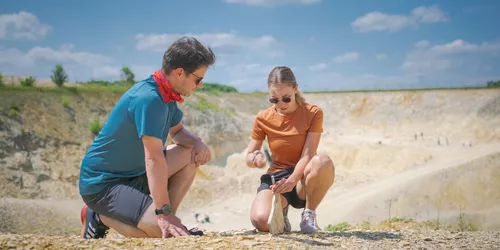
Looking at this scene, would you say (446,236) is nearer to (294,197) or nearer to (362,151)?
(294,197)

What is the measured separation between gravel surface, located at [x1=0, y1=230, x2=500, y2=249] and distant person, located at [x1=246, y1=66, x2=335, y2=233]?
1.13 feet

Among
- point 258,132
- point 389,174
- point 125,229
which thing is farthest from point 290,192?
point 389,174

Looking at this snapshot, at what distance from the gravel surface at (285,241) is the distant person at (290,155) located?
344 mm

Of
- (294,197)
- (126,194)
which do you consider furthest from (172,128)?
(294,197)

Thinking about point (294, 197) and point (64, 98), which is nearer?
point (294, 197)

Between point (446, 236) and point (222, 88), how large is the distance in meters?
49.5

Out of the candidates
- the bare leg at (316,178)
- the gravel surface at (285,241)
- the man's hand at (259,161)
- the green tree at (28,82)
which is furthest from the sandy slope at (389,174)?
the green tree at (28,82)

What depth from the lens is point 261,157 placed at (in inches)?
204

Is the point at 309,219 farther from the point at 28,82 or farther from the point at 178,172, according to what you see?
the point at 28,82

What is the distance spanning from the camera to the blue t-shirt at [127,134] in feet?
14.1

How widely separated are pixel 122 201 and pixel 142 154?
50 cm

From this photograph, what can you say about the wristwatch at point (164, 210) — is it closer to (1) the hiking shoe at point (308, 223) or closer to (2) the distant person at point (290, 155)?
Answer: (2) the distant person at point (290, 155)

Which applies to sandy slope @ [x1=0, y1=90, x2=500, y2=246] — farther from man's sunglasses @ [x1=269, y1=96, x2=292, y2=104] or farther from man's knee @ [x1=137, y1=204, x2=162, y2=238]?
man's knee @ [x1=137, y1=204, x2=162, y2=238]

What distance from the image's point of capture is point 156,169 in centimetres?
429
